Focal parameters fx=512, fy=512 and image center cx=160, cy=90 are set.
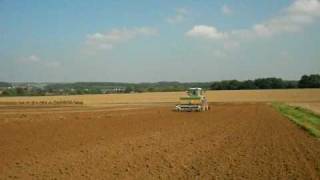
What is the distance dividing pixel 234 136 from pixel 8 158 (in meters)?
9.05

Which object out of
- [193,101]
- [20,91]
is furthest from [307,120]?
[20,91]

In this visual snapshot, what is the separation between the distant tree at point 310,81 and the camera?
117213 mm

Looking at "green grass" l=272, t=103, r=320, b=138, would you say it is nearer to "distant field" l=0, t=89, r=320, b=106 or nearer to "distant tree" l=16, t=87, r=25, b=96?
"distant field" l=0, t=89, r=320, b=106

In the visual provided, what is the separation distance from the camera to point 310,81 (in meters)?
120

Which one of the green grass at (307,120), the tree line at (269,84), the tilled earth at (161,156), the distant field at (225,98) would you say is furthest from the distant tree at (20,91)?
the tilled earth at (161,156)

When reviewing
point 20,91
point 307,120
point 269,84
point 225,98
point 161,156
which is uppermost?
point 269,84

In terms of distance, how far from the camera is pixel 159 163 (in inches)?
477

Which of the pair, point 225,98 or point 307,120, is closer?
point 307,120

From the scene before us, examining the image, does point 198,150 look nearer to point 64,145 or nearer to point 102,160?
point 102,160

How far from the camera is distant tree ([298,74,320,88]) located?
4615 inches

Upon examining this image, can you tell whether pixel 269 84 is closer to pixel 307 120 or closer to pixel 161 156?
pixel 307 120

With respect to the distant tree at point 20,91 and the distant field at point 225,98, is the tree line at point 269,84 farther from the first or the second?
the distant tree at point 20,91

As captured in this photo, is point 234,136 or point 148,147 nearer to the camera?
point 148,147

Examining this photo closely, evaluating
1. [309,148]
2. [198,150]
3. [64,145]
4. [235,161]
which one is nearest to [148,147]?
[198,150]
